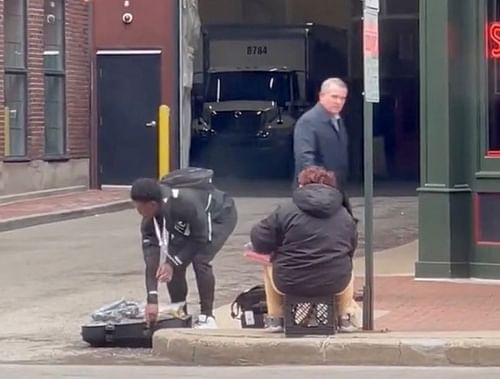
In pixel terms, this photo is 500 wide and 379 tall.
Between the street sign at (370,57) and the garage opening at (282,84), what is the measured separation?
50.7 feet

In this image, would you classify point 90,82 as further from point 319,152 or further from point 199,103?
point 319,152

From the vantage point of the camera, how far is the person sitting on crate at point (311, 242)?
9883 millimetres

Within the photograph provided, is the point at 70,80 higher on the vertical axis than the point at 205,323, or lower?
higher

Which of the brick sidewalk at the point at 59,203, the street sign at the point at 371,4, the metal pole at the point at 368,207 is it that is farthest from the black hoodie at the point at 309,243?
the brick sidewalk at the point at 59,203

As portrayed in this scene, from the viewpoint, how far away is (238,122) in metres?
27.4

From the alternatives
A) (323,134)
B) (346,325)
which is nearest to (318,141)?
(323,134)

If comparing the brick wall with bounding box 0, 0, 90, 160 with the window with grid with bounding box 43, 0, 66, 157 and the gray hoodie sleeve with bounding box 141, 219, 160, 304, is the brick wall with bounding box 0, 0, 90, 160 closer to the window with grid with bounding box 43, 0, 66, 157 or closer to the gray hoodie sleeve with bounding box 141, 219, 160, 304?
the window with grid with bounding box 43, 0, 66, 157

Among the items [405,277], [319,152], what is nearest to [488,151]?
[405,277]

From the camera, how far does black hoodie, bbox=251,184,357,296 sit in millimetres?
9883

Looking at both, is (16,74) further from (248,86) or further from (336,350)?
(336,350)

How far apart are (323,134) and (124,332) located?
2.24 metres

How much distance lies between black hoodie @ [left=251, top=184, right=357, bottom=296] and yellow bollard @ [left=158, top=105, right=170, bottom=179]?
15122 millimetres

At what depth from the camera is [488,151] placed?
1330cm

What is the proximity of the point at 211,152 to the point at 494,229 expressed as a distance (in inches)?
596
